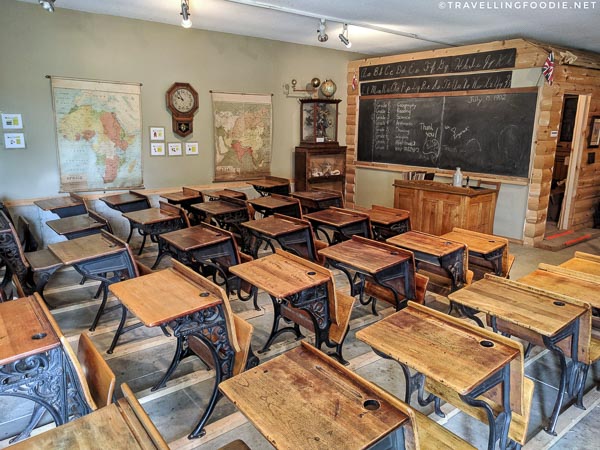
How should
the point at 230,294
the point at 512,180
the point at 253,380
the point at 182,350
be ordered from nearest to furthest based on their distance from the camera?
the point at 253,380, the point at 182,350, the point at 230,294, the point at 512,180

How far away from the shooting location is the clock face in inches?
237

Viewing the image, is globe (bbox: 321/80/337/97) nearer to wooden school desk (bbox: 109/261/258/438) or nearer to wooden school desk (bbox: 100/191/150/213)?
wooden school desk (bbox: 100/191/150/213)

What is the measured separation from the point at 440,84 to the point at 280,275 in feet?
16.9

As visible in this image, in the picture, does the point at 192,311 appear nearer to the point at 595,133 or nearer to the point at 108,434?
the point at 108,434

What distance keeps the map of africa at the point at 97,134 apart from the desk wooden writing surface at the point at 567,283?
5028mm

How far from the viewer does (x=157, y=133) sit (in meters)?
5.98

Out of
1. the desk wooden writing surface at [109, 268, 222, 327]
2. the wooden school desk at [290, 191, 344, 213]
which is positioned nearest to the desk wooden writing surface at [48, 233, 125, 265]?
the desk wooden writing surface at [109, 268, 222, 327]

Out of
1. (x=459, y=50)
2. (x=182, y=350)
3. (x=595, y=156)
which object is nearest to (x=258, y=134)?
(x=459, y=50)

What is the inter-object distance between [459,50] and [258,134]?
3.26 m

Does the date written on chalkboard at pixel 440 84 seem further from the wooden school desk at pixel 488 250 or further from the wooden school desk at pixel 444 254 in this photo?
the wooden school desk at pixel 444 254

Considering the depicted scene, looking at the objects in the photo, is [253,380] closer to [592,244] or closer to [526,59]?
[526,59]

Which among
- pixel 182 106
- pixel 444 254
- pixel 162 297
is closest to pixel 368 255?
pixel 444 254

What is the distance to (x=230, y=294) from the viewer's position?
4.10 metres

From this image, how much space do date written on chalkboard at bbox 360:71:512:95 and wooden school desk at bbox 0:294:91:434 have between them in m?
6.05
